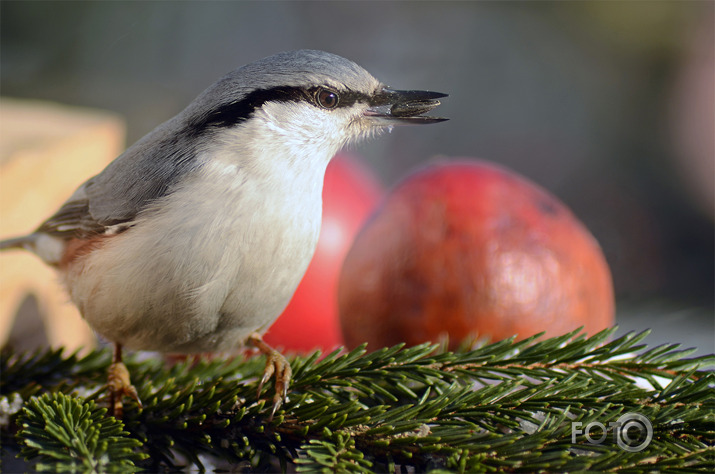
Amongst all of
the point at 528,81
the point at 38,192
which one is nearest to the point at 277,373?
the point at 38,192

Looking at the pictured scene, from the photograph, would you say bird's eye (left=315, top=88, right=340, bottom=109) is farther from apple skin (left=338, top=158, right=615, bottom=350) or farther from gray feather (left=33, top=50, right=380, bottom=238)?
apple skin (left=338, top=158, right=615, bottom=350)

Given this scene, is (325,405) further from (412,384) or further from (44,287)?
(44,287)

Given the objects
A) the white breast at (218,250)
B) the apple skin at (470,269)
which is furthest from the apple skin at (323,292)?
the white breast at (218,250)

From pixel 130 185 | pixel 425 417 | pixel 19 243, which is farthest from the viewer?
pixel 19 243

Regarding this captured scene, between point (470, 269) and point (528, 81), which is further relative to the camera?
point (528, 81)

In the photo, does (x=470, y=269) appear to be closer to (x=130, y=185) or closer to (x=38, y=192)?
(x=130, y=185)
